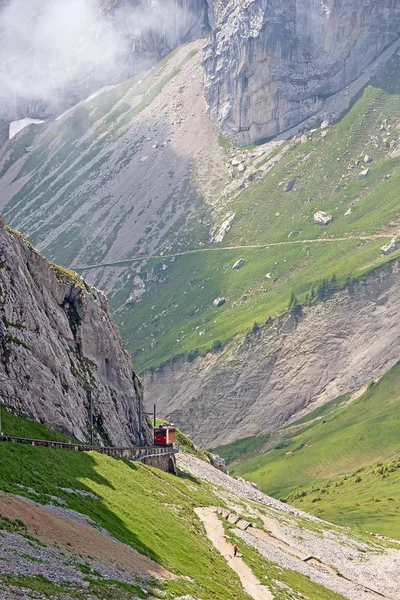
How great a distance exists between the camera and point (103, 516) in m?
62.3

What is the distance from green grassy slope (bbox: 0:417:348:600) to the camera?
5331 cm

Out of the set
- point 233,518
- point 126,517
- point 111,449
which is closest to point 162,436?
point 233,518

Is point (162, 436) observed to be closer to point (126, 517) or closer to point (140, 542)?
point (126, 517)

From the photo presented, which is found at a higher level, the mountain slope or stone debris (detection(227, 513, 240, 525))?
the mountain slope

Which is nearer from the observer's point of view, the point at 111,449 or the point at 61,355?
the point at 111,449

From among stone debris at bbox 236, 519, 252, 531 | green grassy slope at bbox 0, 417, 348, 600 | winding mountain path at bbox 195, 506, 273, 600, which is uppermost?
green grassy slope at bbox 0, 417, 348, 600

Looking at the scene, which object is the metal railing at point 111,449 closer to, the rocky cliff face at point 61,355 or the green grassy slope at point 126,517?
the green grassy slope at point 126,517

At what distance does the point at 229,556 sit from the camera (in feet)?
267

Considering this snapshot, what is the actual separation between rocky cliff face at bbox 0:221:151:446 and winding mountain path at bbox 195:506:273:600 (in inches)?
576

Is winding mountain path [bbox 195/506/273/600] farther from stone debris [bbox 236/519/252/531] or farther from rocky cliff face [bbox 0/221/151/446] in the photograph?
rocky cliff face [bbox 0/221/151/446]

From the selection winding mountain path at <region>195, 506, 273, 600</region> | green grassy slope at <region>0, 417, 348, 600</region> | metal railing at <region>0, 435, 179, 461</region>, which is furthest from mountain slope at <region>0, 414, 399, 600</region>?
metal railing at <region>0, 435, 179, 461</region>

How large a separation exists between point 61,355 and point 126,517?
31.0 meters

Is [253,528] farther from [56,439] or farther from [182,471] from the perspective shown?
[56,439]

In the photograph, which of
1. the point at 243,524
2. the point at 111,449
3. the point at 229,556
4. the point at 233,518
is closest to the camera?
the point at 229,556
